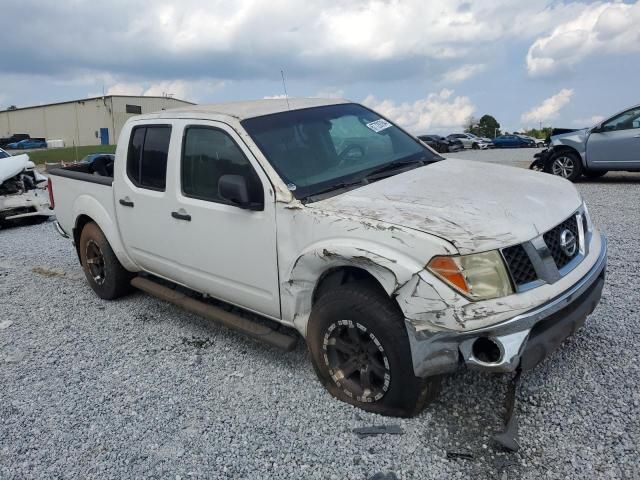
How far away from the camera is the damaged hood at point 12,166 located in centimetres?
1065

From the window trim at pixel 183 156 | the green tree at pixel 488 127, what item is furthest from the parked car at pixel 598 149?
the green tree at pixel 488 127

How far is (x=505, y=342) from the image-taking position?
2635 millimetres

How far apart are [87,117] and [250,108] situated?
2835 inches

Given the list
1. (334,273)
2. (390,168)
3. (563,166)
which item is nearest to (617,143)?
(563,166)

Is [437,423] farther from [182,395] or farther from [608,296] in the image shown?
[608,296]

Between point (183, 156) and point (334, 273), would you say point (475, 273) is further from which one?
point (183, 156)

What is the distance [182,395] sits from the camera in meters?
3.60

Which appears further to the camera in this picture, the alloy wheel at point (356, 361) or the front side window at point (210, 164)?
the front side window at point (210, 164)

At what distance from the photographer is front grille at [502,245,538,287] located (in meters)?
2.71

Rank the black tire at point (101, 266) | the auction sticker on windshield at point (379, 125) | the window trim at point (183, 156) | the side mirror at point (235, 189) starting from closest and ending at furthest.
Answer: the side mirror at point (235, 189) < the window trim at point (183, 156) < the auction sticker on windshield at point (379, 125) < the black tire at point (101, 266)

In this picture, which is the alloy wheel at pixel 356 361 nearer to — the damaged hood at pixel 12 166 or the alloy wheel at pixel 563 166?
the damaged hood at pixel 12 166

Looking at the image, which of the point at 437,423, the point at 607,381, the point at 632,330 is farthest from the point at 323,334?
the point at 632,330

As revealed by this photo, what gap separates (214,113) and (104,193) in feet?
5.80

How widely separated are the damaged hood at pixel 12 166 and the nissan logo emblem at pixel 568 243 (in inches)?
421
